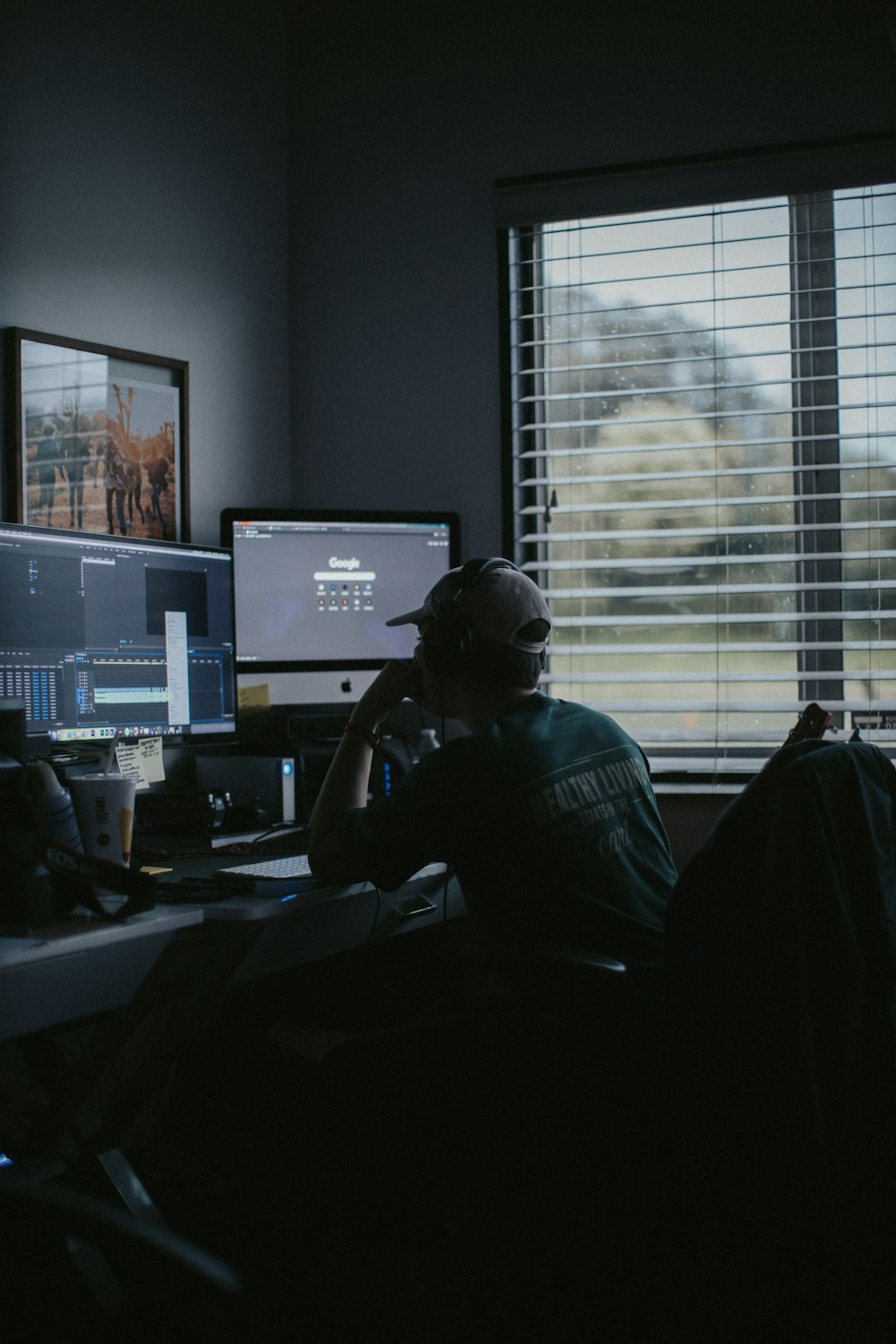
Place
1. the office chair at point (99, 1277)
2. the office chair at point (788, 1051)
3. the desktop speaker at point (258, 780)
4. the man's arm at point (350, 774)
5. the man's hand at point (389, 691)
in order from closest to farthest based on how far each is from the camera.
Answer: the office chair at point (99, 1277), the office chair at point (788, 1051), the man's arm at point (350, 774), the man's hand at point (389, 691), the desktop speaker at point (258, 780)

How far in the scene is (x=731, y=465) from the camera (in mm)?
2584

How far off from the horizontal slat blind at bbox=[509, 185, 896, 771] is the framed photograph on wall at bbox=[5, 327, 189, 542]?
840 mm

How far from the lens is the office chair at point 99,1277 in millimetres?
791

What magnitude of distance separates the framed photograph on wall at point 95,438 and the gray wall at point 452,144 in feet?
1.54

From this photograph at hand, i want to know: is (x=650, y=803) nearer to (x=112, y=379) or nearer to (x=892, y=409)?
(x=892, y=409)

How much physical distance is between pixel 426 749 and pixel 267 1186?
968 mm

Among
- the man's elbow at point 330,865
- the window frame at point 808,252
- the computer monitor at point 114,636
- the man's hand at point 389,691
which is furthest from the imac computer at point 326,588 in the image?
the man's elbow at point 330,865

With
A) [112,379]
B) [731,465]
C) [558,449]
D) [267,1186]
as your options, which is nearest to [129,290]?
[112,379]

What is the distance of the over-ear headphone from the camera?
1.74 m

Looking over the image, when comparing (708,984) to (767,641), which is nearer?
(708,984)

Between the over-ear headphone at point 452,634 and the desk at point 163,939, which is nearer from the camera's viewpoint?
the desk at point 163,939

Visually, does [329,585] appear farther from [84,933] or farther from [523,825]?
[84,933]

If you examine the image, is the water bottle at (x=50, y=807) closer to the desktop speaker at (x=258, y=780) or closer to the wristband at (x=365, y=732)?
the wristband at (x=365, y=732)

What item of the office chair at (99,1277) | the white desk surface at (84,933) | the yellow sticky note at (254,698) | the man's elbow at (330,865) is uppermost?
the yellow sticky note at (254,698)
